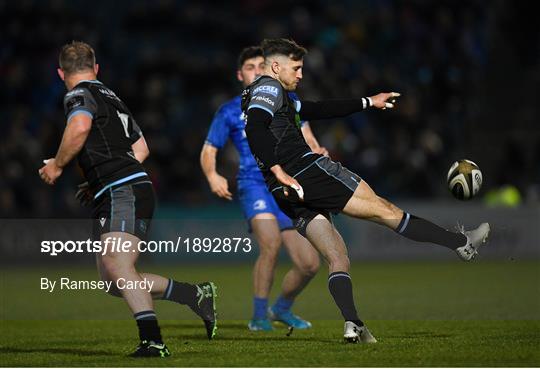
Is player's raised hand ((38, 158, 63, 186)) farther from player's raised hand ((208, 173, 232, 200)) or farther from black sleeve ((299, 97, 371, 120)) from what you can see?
player's raised hand ((208, 173, 232, 200))

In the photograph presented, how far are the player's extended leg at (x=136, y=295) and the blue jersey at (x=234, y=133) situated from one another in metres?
3.07

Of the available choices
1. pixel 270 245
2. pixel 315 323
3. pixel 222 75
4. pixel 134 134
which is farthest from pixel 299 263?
pixel 222 75

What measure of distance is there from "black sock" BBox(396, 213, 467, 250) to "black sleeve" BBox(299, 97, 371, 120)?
1016 mm

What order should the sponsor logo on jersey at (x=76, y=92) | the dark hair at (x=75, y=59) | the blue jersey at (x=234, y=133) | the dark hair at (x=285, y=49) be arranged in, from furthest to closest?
the blue jersey at (x=234, y=133), the dark hair at (x=285, y=49), the dark hair at (x=75, y=59), the sponsor logo on jersey at (x=76, y=92)

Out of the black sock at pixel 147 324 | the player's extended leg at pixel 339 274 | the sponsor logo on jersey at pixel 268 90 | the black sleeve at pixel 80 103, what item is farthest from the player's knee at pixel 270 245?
the black sleeve at pixel 80 103

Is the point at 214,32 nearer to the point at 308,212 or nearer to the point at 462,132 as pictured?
the point at 462,132

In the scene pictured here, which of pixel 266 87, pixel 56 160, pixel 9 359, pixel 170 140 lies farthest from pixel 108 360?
pixel 170 140

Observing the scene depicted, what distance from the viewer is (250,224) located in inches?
437

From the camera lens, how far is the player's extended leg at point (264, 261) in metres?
10.8

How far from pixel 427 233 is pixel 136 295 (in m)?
2.41

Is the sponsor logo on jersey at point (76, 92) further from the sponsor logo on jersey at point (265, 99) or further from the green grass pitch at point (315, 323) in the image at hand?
the green grass pitch at point (315, 323)

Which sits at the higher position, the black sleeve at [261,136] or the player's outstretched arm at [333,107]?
the player's outstretched arm at [333,107]

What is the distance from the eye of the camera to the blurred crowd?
20828 mm

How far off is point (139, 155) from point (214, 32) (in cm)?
1608
